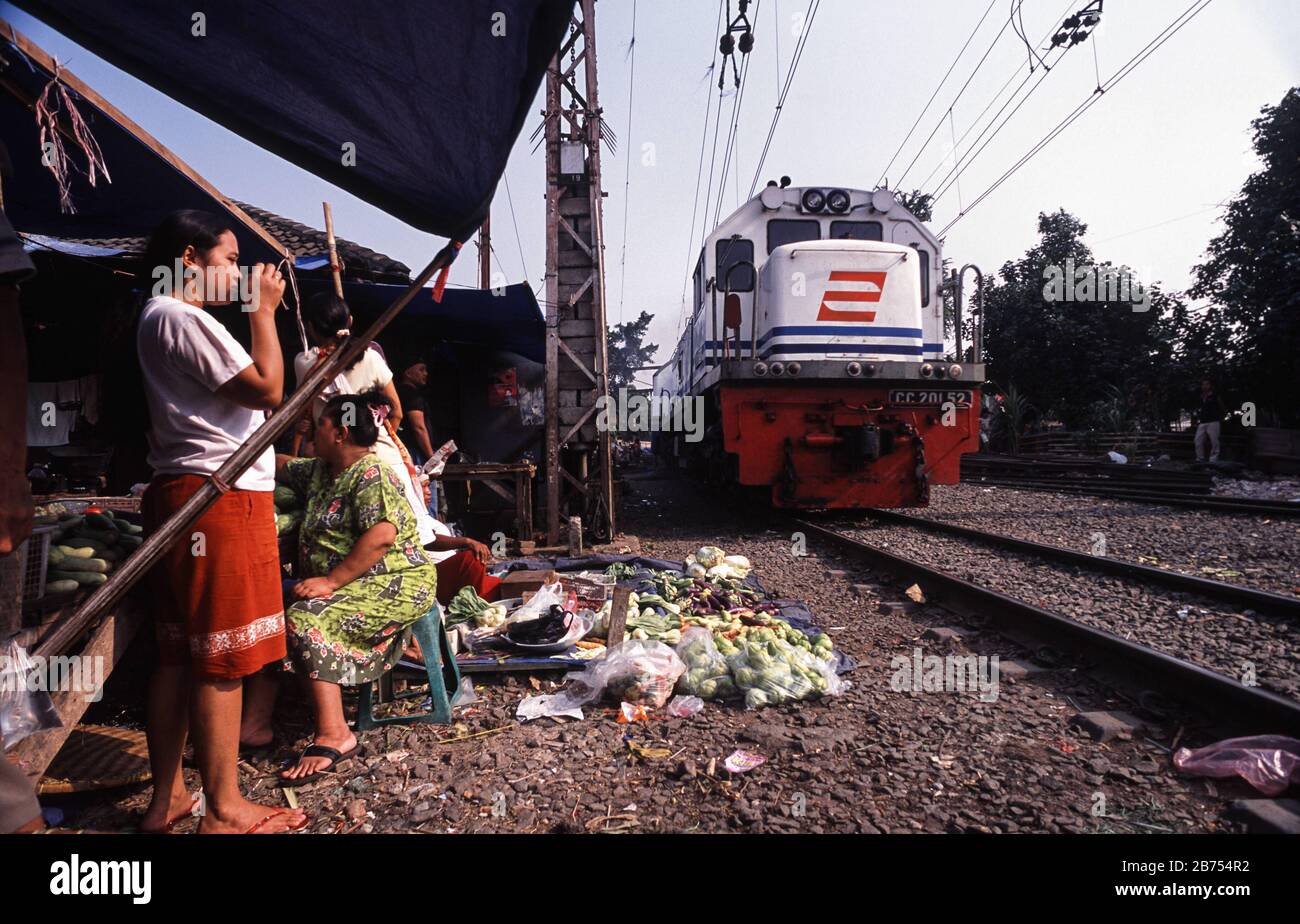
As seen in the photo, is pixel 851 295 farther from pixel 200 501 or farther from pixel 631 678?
pixel 200 501

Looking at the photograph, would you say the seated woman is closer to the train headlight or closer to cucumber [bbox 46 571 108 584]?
cucumber [bbox 46 571 108 584]

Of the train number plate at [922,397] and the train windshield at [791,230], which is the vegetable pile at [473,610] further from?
the train windshield at [791,230]

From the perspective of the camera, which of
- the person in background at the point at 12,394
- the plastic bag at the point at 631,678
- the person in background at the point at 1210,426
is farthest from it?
the person in background at the point at 1210,426

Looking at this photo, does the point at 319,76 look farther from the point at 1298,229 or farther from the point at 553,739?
the point at 1298,229

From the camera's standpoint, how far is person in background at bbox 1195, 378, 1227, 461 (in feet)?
44.2

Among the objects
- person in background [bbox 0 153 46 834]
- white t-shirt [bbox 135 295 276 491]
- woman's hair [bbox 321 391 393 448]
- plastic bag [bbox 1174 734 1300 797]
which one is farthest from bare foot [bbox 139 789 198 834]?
plastic bag [bbox 1174 734 1300 797]

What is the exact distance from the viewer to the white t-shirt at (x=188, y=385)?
1.83 metres

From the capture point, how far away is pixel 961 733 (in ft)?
8.84

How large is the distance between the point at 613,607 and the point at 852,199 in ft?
23.5

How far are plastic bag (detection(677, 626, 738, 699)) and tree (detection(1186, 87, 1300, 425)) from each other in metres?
17.7

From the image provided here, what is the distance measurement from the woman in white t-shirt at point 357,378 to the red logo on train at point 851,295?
5.23m

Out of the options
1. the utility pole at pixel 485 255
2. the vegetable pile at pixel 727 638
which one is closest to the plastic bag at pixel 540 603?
the vegetable pile at pixel 727 638
